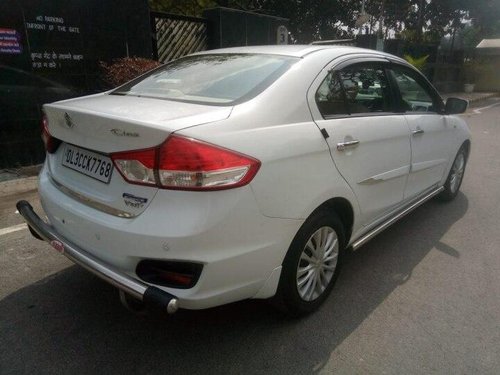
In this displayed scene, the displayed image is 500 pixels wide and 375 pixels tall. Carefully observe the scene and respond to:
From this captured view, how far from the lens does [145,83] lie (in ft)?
10.2

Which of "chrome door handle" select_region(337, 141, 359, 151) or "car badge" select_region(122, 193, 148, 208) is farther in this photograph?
"chrome door handle" select_region(337, 141, 359, 151)

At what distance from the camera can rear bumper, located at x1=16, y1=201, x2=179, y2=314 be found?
195cm

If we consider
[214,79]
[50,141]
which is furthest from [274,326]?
[50,141]

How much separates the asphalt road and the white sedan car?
28 centimetres

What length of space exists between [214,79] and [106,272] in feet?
4.46

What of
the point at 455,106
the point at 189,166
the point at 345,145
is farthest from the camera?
the point at 455,106

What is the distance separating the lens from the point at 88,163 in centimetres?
237

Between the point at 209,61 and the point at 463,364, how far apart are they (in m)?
2.48

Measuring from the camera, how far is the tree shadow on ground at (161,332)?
2311 mm

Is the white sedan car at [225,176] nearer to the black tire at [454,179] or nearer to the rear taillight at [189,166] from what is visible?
the rear taillight at [189,166]

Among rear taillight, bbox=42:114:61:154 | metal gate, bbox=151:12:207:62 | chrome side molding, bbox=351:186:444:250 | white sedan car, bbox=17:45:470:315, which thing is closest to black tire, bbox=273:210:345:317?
white sedan car, bbox=17:45:470:315

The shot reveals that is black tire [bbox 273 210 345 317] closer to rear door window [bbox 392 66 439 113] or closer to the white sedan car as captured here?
the white sedan car

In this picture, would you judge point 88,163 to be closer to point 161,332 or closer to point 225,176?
point 225,176

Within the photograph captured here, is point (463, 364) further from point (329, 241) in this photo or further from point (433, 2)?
point (433, 2)
